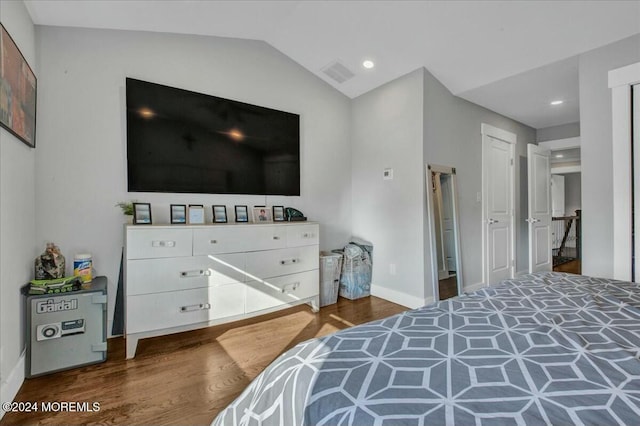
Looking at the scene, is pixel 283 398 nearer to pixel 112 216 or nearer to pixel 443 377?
pixel 443 377

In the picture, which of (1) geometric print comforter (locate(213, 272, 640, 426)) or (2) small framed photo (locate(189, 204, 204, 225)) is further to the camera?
(2) small framed photo (locate(189, 204, 204, 225))

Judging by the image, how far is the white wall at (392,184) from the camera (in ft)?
9.78

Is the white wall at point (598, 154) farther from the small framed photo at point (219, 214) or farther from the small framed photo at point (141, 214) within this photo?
the small framed photo at point (141, 214)

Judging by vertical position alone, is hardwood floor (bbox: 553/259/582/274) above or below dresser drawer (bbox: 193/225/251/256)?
below

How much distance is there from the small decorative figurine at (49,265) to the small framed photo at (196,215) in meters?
0.88

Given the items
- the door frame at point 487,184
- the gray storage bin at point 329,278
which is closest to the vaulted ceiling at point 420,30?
the door frame at point 487,184

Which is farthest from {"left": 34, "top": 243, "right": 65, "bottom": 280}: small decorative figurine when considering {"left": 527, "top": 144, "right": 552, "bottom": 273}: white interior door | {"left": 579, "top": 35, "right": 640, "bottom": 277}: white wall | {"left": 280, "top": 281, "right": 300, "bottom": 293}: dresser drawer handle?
{"left": 527, "top": 144, "right": 552, "bottom": 273}: white interior door

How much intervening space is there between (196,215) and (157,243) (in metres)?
0.42

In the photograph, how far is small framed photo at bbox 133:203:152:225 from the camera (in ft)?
7.29

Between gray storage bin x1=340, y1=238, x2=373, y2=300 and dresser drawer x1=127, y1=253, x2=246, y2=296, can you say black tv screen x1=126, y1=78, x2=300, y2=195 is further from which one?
gray storage bin x1=340, y1=238, x2=373, y2=300

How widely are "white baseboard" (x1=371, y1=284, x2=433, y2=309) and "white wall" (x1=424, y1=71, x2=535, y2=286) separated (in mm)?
180

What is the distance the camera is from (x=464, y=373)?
25.4 inches

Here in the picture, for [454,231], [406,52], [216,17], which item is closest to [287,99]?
[216,17]

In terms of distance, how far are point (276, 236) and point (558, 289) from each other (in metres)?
1.99
